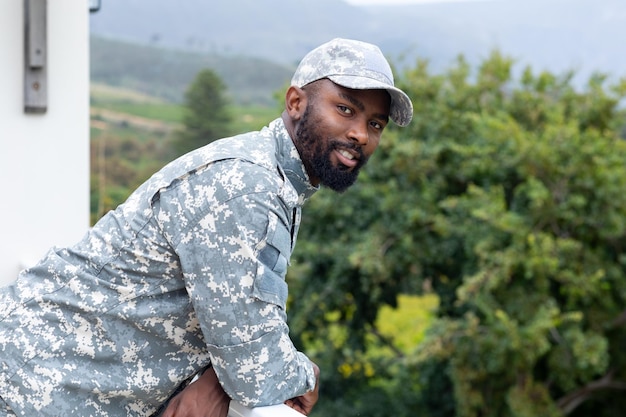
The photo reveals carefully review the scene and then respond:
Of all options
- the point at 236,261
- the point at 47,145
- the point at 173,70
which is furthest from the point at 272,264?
the point at 173,70

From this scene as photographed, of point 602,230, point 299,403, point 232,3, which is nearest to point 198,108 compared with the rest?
point 232,3

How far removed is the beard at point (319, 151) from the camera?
1.62 m

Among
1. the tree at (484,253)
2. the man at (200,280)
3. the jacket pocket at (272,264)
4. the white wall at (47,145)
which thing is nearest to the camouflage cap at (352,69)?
the man at (200,280)

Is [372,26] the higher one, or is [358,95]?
[358,95]

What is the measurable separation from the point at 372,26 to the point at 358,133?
14.1 metres

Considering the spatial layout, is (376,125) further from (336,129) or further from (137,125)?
(137,125)

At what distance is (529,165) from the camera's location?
19.7ft

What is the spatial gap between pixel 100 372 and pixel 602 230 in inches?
191

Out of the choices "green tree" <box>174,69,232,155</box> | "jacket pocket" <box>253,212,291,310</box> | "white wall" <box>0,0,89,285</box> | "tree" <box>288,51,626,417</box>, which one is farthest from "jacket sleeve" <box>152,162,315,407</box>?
"green tree" <box>174,69,232,155</box>

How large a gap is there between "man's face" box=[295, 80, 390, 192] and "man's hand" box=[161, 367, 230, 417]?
413mm

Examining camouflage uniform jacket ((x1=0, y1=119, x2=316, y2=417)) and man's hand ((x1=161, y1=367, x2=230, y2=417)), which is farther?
man's hand ((x1=161, y1=367, x2=230, y2=417))

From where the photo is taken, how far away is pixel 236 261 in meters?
1.49

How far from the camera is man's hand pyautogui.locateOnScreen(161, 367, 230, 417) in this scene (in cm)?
162

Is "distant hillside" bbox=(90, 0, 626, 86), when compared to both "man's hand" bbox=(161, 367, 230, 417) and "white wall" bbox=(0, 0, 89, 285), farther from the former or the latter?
"man's hand" bbox=(161, 367, 230, 417)
